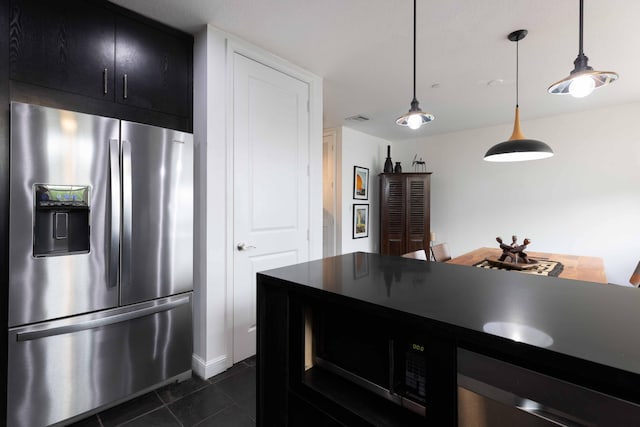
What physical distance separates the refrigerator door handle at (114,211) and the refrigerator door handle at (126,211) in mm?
25

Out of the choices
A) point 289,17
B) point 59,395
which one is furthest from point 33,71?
point 59,395

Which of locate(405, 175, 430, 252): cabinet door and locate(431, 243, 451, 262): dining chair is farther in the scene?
locate(405, 175, 430, 252): cabinet door

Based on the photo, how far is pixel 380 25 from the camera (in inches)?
82.0

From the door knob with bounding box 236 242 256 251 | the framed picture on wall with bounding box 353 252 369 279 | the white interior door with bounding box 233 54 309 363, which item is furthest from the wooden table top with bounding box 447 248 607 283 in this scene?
the door knob with bounding box 236 242 256 251

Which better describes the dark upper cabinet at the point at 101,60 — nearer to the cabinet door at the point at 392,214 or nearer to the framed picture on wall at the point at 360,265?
the framed picture on wall at the point at 360,265

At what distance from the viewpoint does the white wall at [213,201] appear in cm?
208

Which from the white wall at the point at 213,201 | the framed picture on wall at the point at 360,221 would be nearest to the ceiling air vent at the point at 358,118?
the framed picture on wall at the point at 360,221

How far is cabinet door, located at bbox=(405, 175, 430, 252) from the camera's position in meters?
4.76

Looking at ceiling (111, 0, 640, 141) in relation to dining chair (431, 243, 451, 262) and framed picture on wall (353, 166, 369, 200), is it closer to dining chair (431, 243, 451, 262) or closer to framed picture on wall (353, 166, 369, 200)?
framed picture on wall (353, 166, 369, 200)

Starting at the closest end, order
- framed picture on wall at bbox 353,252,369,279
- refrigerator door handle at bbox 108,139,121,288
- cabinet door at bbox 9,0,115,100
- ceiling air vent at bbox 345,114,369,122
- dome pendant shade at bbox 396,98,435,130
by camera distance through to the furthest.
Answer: framed picture on wall at bbox 353,252,369,279, cabinet door at bbox 9,0,115,100, refrigerator door handle at bbox 108,139,121,288, dome pendant shade at bbox 396,98,435,130, ceiling air vent at bbox 345,114,369,122

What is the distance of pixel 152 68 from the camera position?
6.64 feet

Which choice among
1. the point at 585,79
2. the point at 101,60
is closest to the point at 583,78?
the point at 585,79

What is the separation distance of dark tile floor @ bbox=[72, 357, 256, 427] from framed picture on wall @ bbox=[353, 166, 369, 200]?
334 cm

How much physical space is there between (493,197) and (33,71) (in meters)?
5.11
